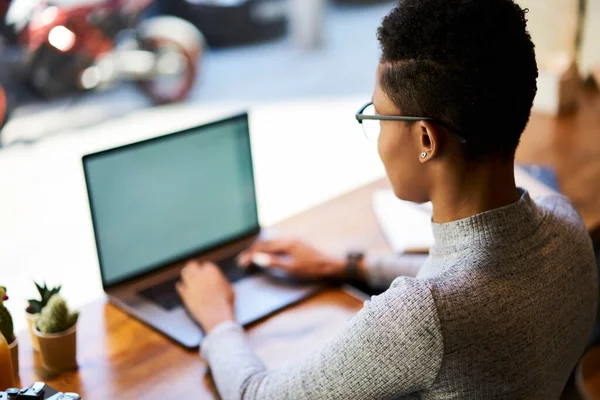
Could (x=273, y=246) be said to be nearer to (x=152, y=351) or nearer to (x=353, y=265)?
(x=353, y=265)

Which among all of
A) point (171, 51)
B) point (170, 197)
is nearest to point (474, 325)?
point (170, 197)

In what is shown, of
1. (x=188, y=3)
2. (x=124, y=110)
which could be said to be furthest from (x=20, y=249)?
(x=188, y=3)

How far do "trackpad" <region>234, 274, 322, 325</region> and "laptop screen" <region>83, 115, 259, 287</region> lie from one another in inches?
Result: 6.3

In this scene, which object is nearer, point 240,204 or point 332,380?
point 332,380

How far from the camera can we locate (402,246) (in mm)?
1726

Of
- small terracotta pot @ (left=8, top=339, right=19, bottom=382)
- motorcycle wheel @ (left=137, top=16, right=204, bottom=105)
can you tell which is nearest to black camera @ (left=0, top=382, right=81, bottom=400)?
small terracotta pot @ (left=8, top=339, right=19, bottom=382)

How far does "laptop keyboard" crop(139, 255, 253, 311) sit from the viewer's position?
1582 mm

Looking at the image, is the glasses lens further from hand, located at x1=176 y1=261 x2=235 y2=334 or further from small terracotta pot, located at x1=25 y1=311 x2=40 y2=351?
small terracotta pot, located at x1=25 y1=311 x2=40 y2=351

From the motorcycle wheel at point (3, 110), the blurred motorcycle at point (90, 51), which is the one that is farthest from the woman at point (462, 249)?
the blurred motorcycle at point (90, 51)

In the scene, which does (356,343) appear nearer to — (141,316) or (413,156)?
(413,156)

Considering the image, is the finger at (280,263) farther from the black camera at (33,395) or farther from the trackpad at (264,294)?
the black camera at (33,395)

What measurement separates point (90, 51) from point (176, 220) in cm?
351

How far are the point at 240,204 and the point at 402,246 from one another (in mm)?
379

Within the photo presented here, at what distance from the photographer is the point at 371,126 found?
4.01 ft
